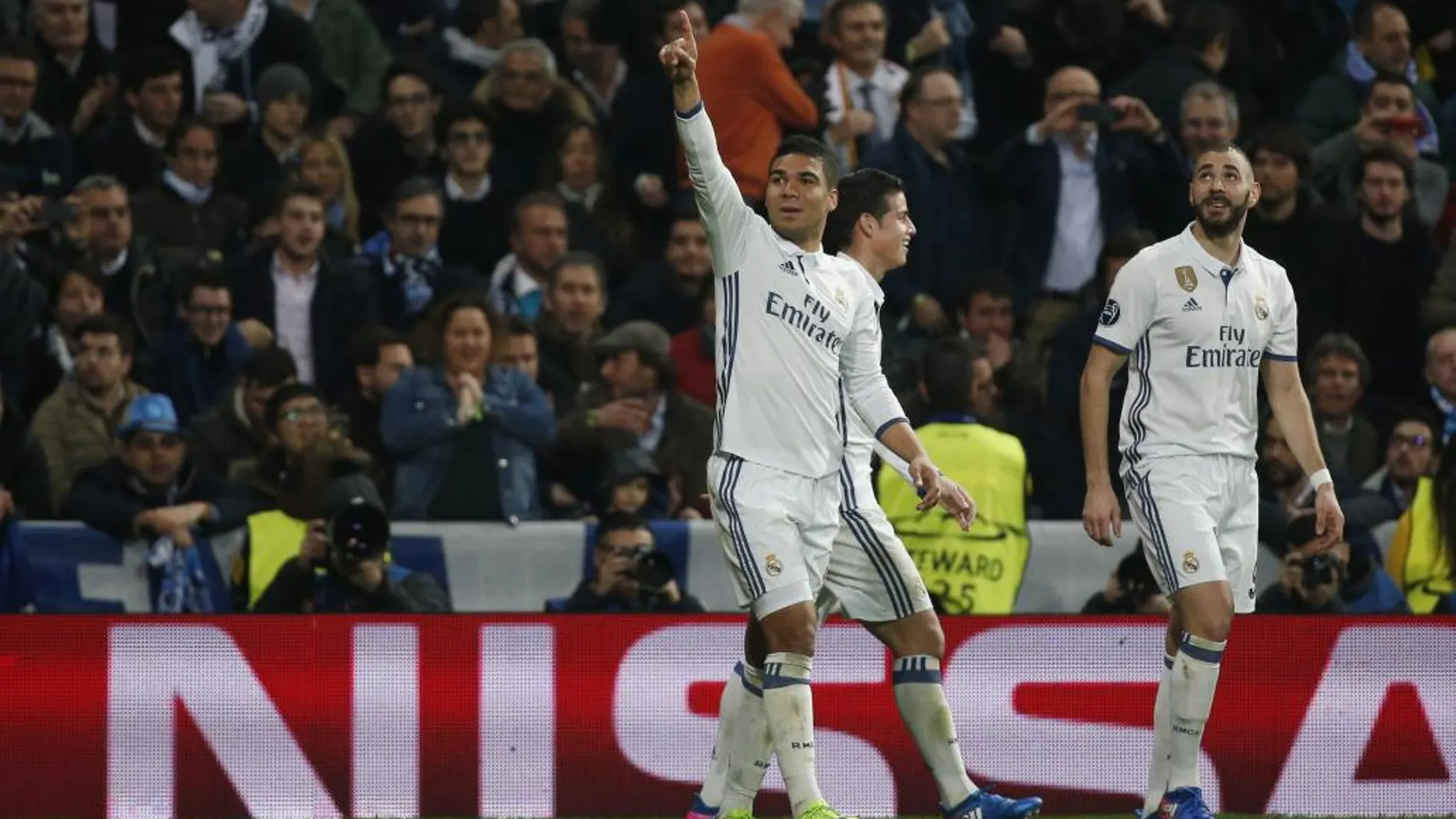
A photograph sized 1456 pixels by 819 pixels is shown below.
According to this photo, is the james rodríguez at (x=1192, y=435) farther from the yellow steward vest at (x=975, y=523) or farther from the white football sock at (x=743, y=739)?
the yellow steward vest at (x=975, y=523)

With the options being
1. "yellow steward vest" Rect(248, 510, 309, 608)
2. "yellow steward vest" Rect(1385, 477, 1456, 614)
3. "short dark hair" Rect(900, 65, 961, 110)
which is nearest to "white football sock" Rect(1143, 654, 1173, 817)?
"yellow steward vest" Rect(1385, 477, 1456, 614)

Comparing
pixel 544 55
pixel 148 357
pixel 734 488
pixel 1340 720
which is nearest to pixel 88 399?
pixel 148 357

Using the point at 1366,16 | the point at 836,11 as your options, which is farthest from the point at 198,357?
the point at 1366,16

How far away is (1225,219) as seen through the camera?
30.9ft

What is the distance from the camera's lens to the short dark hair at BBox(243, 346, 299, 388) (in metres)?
12.7

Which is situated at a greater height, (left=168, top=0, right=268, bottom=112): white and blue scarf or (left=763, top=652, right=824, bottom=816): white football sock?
(left=168, top=0, right=268, bottom=112): white and blue scarf

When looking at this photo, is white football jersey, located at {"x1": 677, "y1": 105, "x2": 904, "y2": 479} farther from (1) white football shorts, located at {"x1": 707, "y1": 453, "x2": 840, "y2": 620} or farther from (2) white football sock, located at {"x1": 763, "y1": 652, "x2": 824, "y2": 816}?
(2) white football sock, located at {"x1": 763, "y1": 652, "x2": 824, "y2": 816}

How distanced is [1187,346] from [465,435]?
4.09 metres

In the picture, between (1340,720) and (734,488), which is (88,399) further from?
(1340,720)

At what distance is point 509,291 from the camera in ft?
46.2

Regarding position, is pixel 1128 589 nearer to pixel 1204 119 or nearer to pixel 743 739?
pixel 743 739

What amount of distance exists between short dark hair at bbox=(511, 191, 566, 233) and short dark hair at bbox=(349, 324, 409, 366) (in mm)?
1265

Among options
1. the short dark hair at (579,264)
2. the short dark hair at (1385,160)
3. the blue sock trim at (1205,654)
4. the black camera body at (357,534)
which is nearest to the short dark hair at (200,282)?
the short dark hair at (579,264)

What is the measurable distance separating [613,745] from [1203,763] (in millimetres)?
2286
